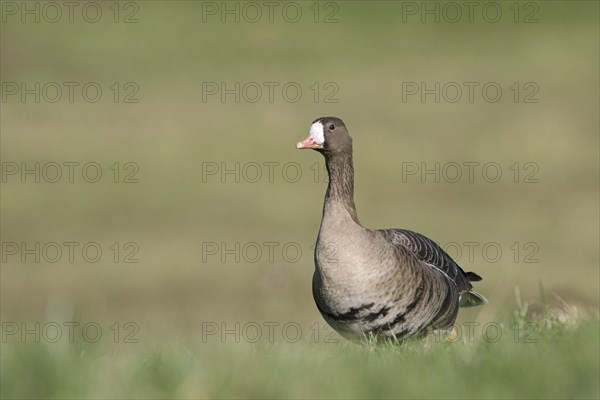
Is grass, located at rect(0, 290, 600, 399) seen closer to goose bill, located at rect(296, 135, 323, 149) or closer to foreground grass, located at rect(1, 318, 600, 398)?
foreground grass, located at rect(1, 318, 600, 398)

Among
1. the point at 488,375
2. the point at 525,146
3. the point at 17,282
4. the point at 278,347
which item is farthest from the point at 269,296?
the point at 525,146

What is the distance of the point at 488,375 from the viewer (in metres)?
5.07

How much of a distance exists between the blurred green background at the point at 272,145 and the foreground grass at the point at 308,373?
3454 millimetres

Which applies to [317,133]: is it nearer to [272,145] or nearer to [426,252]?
[426,252]

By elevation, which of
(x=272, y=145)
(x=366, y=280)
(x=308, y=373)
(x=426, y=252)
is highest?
(x=272, y=145)

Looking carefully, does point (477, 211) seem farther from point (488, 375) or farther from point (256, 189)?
point (488, 375)

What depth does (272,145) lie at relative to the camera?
31.5 m

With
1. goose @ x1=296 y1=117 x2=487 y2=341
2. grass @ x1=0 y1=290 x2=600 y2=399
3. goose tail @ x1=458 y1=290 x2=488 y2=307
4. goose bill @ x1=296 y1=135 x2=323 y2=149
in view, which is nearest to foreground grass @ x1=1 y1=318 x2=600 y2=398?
grass @ x1=0 y1=290 x2=600 y2=399

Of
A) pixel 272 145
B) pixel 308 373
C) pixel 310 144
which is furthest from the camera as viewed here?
pixel 272 145

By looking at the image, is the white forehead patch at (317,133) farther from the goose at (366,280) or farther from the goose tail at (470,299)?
the goose tail at (470,299)

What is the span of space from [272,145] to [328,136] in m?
22.5

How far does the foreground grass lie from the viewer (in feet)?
16.1

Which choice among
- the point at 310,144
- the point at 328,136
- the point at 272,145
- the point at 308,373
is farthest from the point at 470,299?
the point at 272,145

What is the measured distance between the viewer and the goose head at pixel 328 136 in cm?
898
